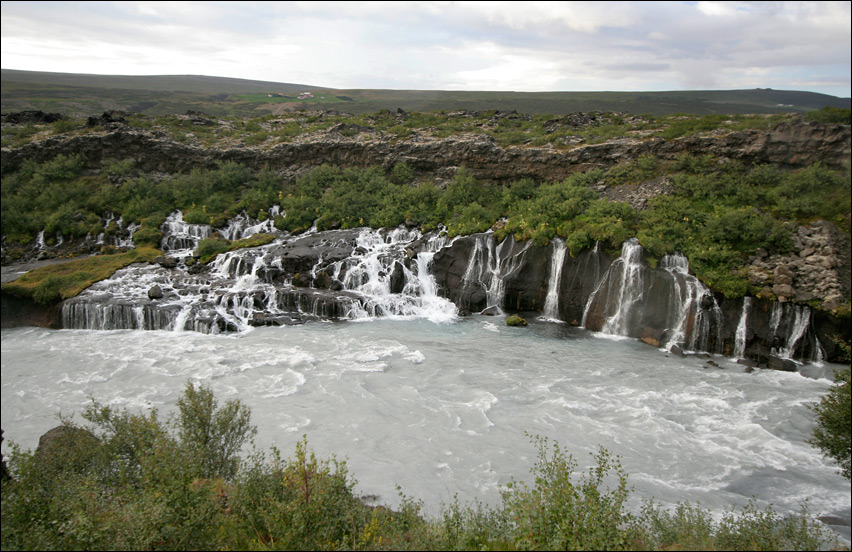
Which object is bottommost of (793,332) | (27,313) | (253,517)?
(27,313)

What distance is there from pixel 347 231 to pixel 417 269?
7.57 meters

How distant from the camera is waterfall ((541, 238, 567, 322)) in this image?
86.9 feet

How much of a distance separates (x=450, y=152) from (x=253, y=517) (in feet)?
115

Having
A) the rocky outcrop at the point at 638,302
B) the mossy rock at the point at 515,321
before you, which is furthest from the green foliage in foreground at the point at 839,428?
the mossy rock at the point at 515,321

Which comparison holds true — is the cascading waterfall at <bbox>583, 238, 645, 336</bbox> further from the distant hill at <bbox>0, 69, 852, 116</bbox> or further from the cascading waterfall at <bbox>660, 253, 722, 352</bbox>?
the distant hill at <bbox>0, 69, 852, 116</bbox>

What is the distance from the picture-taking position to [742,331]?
71.0ft

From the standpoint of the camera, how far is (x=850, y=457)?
40.4ft

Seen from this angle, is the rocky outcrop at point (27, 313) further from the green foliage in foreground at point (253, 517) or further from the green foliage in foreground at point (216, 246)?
the green foliage in foreground at point (253, 517)

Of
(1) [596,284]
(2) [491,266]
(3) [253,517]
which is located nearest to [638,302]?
(1) [596,284]

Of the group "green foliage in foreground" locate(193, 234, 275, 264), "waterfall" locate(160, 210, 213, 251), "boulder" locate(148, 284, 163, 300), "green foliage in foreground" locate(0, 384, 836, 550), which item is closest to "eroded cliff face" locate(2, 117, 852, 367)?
"boulder" locate(148, 284, 163, 300)

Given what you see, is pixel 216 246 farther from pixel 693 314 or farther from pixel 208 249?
pixel 693 314

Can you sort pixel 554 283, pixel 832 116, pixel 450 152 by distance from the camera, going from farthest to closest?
pixel 450 152 < pixel 832 116 < pixel 554 283

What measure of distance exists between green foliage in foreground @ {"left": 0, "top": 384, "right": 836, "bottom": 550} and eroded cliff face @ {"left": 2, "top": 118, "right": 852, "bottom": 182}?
25532 millimetres

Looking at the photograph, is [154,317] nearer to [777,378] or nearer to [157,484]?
[157,484]
